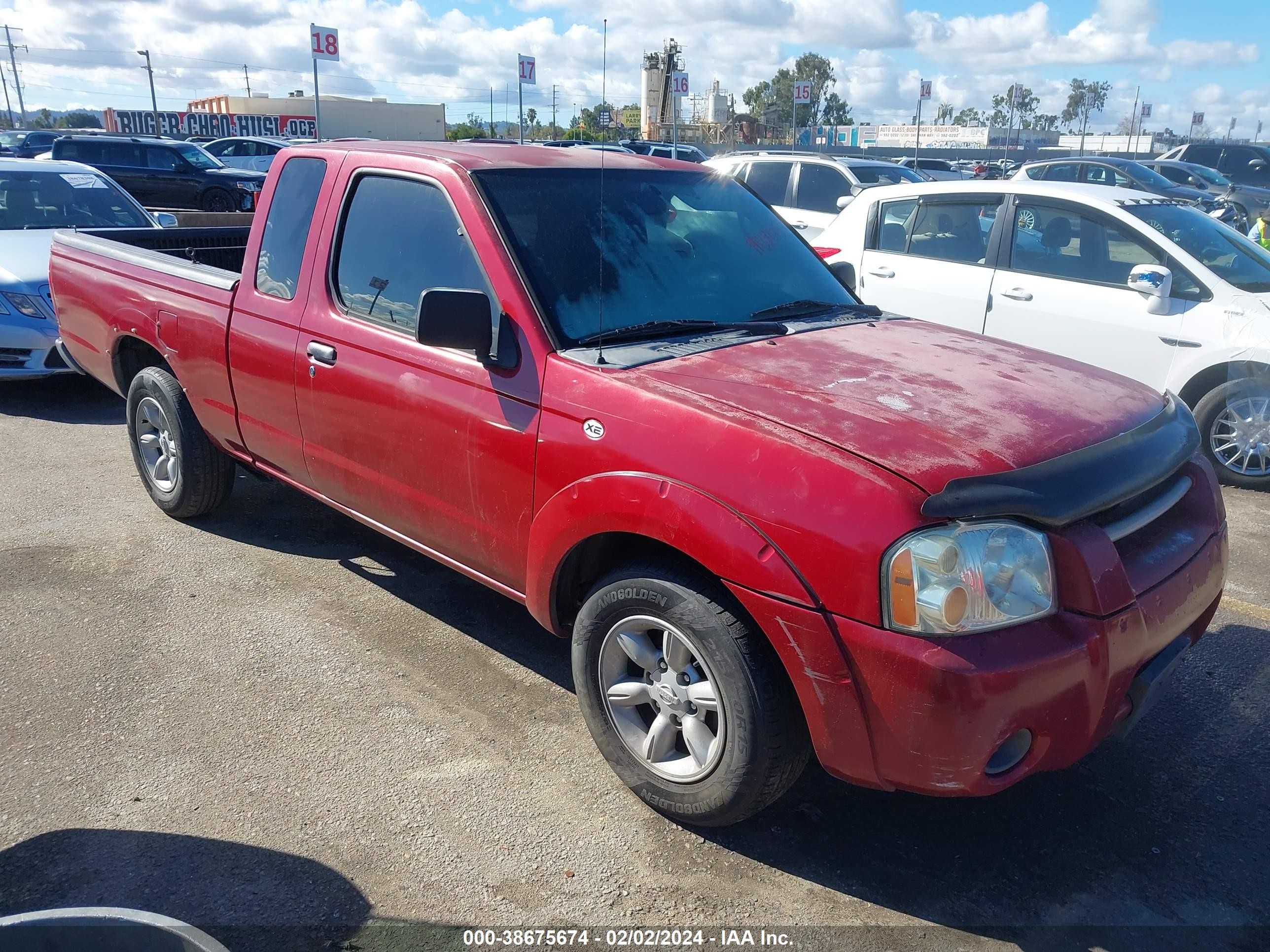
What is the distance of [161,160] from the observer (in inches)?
768

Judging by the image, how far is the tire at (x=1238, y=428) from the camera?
590 cm

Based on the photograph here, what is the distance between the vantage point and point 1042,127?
97.6m

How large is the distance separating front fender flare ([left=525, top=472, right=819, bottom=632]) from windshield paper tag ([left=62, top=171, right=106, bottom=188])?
25.9 feet

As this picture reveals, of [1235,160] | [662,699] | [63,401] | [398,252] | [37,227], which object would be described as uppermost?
[1235,160]

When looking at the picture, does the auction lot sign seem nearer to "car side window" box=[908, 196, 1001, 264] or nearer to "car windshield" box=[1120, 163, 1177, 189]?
"car windshield" box=[1120, 163, 1177, 189]

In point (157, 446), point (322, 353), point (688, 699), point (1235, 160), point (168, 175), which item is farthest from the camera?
point (1235, 160)

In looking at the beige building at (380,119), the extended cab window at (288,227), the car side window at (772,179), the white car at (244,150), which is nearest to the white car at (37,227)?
the extended cab window at (288,227)

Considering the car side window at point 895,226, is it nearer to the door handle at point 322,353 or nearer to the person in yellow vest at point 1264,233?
the door handle at point 322,353

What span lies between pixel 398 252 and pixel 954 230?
4.87 metres

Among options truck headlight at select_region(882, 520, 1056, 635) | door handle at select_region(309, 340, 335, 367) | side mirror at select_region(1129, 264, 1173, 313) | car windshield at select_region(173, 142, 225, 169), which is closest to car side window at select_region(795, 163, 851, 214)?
side mirror at select_region(1129, 264, 1173, 313)

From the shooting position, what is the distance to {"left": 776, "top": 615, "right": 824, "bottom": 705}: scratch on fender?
7.98 feet

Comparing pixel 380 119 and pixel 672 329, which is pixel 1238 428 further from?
pixel 380 119

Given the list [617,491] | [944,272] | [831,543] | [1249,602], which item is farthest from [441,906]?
[944,272]

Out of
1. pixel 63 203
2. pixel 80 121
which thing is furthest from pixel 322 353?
pixel 80 121
